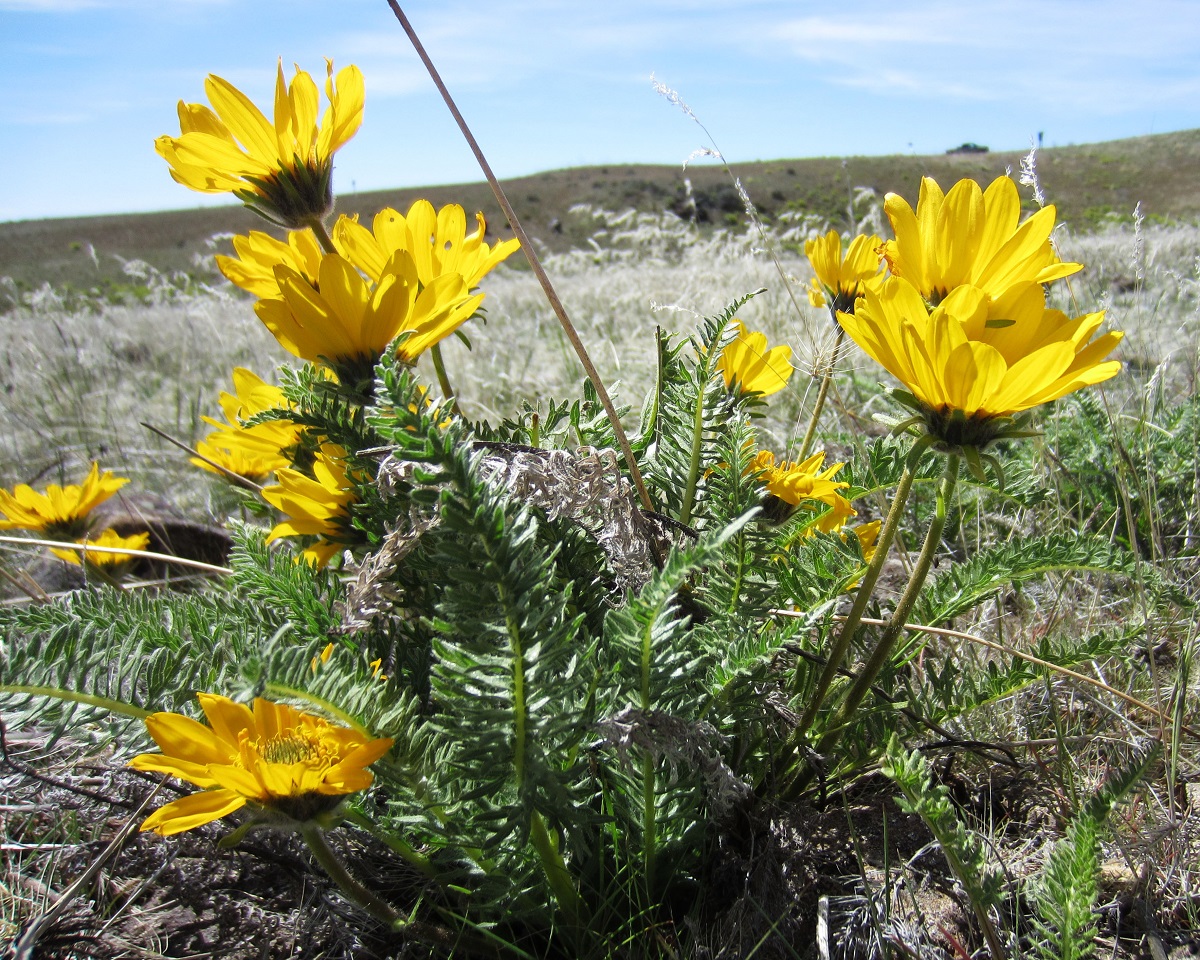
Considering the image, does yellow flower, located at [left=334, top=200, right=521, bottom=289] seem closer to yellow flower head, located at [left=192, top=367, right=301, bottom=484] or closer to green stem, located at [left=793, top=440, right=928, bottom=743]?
yellow flower head, located at [left=192, top=367, right=301, bottom=484]

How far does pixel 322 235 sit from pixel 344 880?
0.97 metres

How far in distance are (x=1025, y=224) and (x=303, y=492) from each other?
1112mm

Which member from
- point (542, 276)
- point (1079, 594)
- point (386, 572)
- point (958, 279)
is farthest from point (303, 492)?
point (1079, 594)

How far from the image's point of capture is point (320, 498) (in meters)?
1.35

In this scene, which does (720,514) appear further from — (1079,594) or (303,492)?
(1079,594)

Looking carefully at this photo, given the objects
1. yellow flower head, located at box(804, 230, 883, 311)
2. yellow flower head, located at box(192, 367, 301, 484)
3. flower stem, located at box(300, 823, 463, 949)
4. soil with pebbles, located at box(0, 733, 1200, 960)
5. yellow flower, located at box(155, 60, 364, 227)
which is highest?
yellow flower, located at box(155, 60, 364, 227)

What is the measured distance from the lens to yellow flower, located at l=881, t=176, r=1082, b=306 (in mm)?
1034

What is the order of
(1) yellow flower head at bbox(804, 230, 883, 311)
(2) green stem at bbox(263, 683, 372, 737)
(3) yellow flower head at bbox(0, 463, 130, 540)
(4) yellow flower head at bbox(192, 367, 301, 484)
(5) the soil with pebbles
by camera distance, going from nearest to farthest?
(2) green stem at bbox(263, 683, 372, 737) < (5) the soil with pebbles < (4) yellow flower head at bbox(192, 367, 301, 484) < (1) yellow flower head at bbox(804, 230, 883, 311) < (3) yellow flower head at bbox(0, 463, 130, 540)

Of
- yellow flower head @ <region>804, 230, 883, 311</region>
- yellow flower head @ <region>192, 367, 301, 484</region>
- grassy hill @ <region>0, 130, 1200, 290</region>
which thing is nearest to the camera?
yellow flower head @ <region>192, 367, 301, 484</region>

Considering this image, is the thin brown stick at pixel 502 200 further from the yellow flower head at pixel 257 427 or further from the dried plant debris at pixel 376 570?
the yellow flower head at pixel 257 427

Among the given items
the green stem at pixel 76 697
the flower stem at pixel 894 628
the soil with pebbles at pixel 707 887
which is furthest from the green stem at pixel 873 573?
the green stem at pixel 76 697

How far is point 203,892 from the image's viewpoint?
4.23 ft

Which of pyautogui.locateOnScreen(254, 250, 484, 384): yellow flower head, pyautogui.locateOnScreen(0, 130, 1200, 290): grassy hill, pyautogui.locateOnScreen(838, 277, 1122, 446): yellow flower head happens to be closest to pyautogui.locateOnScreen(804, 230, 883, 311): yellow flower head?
pyautogui.locateOnScreen(838, 277, 1122, 446): yellow flower head

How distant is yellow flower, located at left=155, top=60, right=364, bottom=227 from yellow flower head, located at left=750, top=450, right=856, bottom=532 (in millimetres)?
854
